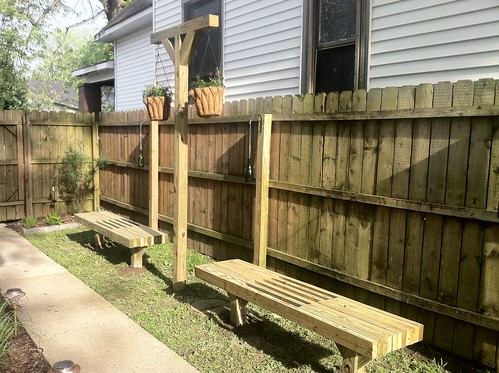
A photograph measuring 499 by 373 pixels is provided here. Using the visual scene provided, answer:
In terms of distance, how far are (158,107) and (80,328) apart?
3.87 m

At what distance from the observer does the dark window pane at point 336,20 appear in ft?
17.9

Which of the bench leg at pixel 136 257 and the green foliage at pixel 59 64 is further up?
the green foliage at pixel 59 64

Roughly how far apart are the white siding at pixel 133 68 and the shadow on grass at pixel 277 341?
7865mm

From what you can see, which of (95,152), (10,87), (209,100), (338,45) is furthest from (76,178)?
(10,87)

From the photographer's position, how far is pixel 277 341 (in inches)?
149

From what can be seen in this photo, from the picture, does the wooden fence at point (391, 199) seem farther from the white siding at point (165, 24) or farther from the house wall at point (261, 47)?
the white siding at point (165, 24)

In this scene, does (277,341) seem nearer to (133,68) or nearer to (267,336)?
(267,336)

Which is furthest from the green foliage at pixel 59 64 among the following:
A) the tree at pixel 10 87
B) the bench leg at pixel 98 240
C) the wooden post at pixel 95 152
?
the bench leg at pixel 98 240

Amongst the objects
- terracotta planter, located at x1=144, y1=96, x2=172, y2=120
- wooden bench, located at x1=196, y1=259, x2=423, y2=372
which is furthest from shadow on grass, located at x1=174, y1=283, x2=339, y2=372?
terracotta planter, located at x1=144, y1=96, x2=172, y2=120

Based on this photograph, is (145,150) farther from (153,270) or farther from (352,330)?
(352,330)

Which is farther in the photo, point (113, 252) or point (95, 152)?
point (95, 152)

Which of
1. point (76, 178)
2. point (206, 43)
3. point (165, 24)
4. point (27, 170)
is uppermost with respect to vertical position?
point (165, 24)

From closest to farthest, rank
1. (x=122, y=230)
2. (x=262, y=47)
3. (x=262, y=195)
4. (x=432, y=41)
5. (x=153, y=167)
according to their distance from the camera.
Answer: (x=432, y=41) → (x=262, y=195) → (x=122, y=230) → (x=262, y=47) → (x=153, y=167)

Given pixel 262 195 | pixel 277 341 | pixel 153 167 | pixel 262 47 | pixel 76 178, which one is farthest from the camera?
pixel 76 178
